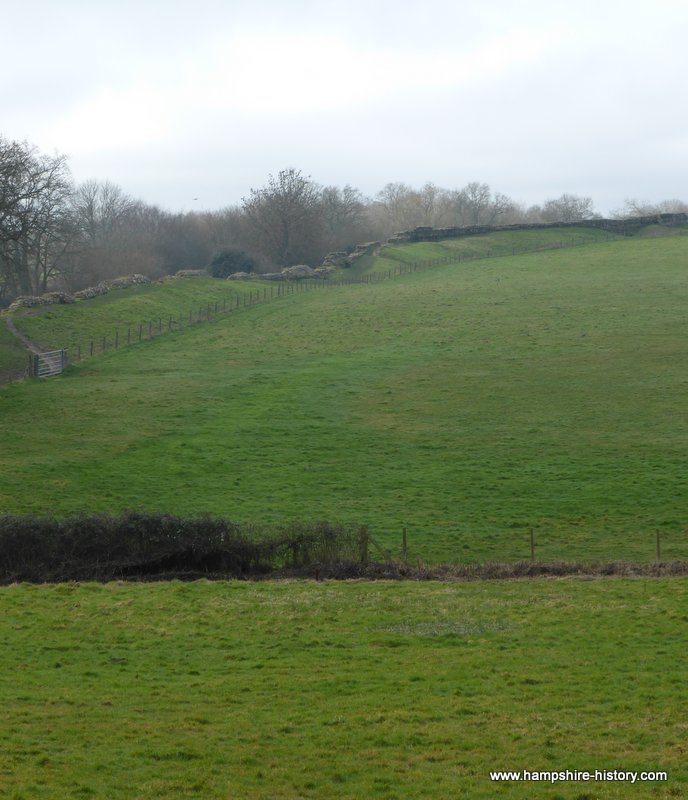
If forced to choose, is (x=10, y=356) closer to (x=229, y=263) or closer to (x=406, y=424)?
(x=406, y=424)

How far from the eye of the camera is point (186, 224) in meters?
133

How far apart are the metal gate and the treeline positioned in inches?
265

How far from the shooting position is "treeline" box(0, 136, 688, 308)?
65750mm

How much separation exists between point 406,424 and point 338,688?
2907cm

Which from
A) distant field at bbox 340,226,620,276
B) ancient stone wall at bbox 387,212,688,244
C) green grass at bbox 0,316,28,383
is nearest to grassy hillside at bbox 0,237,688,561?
green grass at bbox 0,316,28,383

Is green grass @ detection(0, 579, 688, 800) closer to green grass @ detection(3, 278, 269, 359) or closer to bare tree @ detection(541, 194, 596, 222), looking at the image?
green grass @ detection(3, 278, 269, 359)

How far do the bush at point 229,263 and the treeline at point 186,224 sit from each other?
20cm

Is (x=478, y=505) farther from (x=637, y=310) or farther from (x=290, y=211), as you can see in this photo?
(x=290, y=211)

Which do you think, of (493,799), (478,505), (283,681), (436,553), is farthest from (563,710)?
(478,505)

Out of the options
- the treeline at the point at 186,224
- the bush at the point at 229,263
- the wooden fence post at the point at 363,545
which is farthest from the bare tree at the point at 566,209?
the wooden fence post at the point at 363,545

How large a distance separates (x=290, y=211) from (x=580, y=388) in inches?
2697

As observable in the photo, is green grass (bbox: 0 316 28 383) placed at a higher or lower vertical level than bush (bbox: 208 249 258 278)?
lower

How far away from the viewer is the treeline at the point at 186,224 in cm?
6575

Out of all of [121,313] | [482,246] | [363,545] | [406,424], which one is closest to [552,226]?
[482,246]
